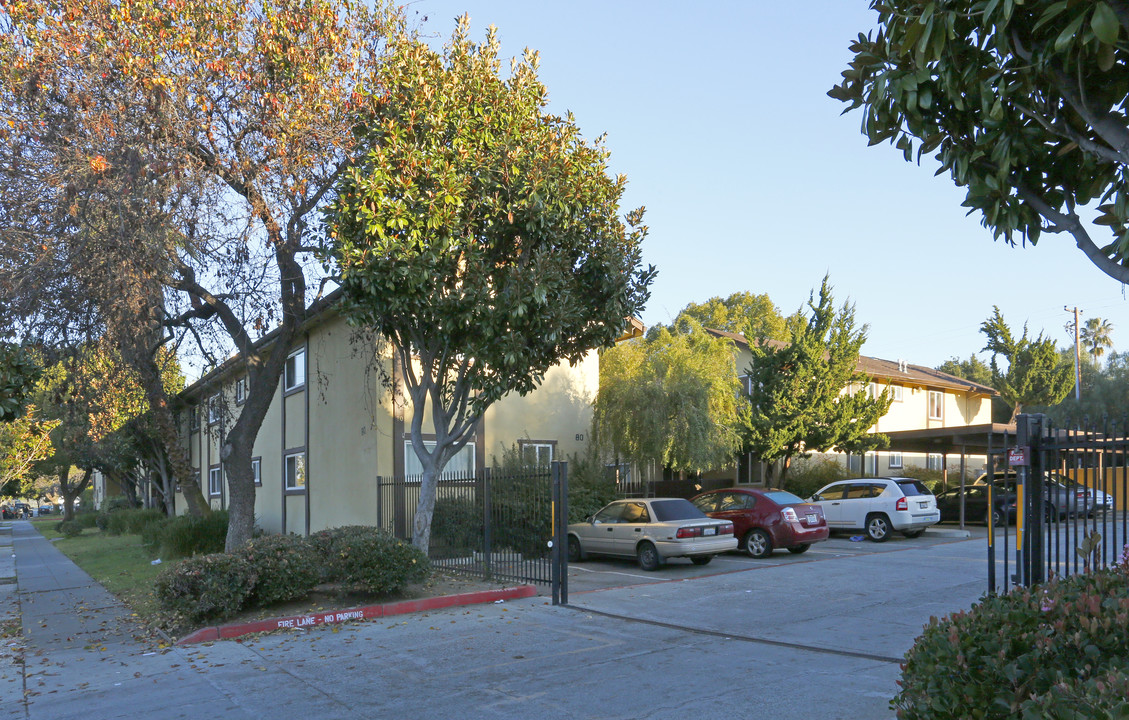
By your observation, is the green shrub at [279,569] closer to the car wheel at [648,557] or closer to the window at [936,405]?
the car wheel at [648,557]

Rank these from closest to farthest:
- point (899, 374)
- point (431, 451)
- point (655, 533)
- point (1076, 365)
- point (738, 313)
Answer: point (655, 533), point (431, 451), point (899, 374), point (1076, 365), point (738, 313)

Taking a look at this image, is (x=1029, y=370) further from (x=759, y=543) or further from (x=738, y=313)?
(x=759, y=543)

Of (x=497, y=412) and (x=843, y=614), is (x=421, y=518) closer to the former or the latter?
(x=497, y=412)

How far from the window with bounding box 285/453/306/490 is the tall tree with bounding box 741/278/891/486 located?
1281 centimetres

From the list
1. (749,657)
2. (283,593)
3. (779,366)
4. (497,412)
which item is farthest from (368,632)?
(779,366)

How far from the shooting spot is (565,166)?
13.6m

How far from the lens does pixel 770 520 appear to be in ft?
58.5

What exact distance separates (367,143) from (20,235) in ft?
16.7

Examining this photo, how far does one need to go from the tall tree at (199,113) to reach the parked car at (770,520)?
31.9 feet

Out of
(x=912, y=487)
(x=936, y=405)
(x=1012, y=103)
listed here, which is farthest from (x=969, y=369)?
(x=1012, y=103)

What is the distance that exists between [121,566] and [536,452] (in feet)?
32.6

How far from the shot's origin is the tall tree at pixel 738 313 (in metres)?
55.3

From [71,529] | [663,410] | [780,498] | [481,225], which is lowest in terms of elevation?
[71,529]

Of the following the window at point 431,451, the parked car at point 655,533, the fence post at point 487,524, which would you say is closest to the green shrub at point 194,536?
the window at point 431,451
